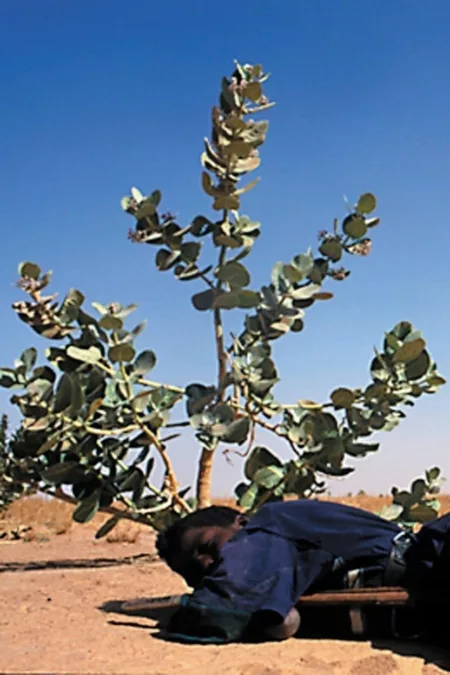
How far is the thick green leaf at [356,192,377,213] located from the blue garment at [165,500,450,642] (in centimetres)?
330

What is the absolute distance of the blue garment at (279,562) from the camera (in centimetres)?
326

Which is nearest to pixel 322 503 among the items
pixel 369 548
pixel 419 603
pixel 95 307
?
pixel 369 548

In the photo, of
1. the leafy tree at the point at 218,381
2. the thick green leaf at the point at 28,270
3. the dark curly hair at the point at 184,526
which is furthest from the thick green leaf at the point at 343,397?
the dark curly hair at the point at 184,526

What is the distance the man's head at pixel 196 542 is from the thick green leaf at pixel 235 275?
265 centimetres

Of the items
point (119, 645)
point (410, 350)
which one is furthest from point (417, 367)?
point (119, 645)

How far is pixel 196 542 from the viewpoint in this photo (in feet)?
11.9

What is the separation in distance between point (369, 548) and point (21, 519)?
31.6ft

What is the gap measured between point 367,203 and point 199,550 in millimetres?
3659

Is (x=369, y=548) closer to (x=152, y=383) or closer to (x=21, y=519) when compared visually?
(x=152, y=383)

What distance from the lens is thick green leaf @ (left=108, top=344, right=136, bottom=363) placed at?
19.4 feet

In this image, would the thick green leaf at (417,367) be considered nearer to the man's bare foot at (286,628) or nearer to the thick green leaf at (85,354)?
the thick green leaf at (85,354)

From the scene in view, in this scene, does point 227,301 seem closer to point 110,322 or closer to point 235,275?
point 235,275

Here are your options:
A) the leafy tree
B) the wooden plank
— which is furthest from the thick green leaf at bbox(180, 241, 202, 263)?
the wooden plank

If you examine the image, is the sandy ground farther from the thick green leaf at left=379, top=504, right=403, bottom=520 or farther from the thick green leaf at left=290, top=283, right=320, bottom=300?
the thick green leaf at left=290, top=283, right=320, bottom=300
